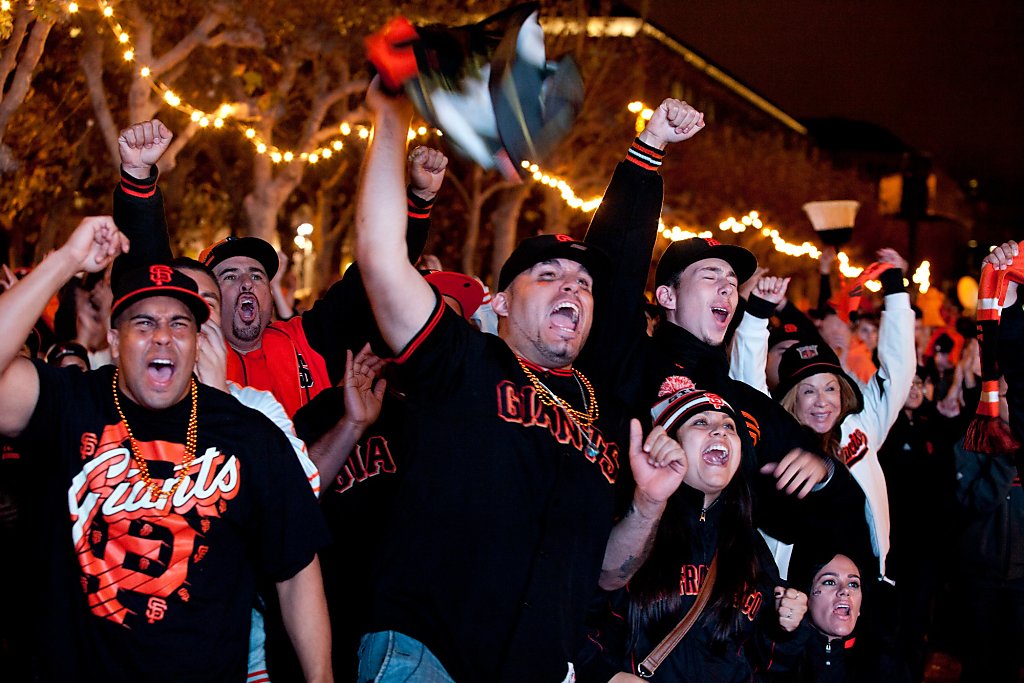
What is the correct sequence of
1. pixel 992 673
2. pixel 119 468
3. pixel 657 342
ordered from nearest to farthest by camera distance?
pixel 119 468 → pixel 657 342 → pixel 992 673

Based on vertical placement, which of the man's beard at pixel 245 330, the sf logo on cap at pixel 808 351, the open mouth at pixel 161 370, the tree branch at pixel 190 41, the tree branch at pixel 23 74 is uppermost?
the tree branch at pixel 190 41

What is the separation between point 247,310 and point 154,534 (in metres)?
2.03

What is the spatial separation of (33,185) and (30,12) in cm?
593

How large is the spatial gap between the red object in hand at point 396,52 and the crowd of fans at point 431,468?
0.16 meters

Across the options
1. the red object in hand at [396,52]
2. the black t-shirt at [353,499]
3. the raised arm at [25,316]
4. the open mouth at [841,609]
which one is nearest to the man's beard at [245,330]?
the black t-shirt at [353,499]

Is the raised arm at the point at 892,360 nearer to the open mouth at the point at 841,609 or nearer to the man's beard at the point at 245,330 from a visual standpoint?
the open mouth at the point at 841,609

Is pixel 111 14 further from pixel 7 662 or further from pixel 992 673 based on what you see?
pixel 992 673

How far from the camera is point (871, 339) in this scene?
10.6 m

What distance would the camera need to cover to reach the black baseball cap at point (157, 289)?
11.9 ft

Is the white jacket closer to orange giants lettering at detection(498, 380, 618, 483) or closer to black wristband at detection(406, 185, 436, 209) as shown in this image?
black wristband at detection(406, 185, 436, 209)

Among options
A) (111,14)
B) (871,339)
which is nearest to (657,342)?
(871,339)

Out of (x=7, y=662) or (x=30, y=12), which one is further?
(x=30, y=12)

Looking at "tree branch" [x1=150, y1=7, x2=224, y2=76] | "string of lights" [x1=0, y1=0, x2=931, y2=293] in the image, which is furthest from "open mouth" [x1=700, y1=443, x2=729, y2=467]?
"tree branch" [x1=150, y1=7, x2=224, y2=76]

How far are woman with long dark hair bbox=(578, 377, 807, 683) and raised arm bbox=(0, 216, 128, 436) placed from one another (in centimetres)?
214
